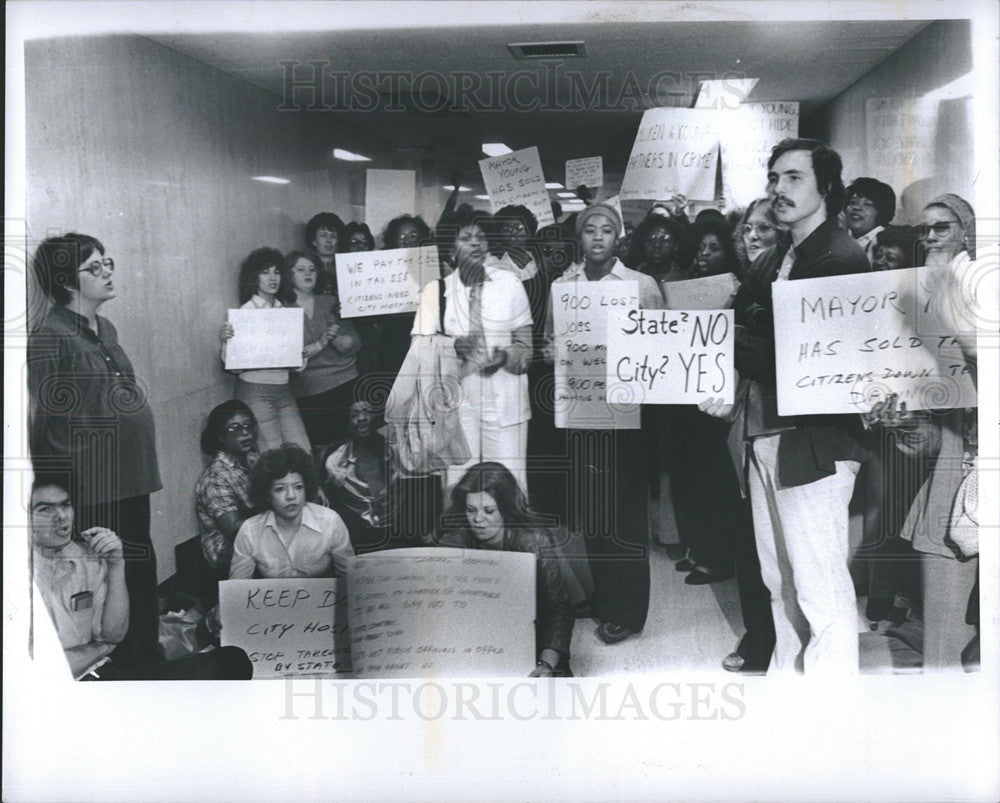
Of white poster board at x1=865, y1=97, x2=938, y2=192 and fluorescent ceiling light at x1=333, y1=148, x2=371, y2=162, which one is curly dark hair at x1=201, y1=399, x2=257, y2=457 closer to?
fluorescent ceiling light at x1=333, y1=148, x2=371, y2=162

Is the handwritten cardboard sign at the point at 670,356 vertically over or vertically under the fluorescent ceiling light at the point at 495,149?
under

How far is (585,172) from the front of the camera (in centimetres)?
329

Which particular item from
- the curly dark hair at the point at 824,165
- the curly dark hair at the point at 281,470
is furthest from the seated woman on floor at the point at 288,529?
the curly dark hair at the point at 824,165

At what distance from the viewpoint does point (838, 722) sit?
11.0 feet

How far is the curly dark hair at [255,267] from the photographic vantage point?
11.0ft

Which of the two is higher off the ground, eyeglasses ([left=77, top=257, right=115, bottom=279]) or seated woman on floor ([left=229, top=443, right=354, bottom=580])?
eyeglasses ([left=77, top=257, right=115, bottom=279])

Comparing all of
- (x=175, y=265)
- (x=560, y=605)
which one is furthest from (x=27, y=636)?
(x=560, y=605)

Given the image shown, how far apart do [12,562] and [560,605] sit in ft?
5.82

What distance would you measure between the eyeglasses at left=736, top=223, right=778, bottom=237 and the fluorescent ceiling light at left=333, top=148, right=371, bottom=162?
1188 millimetres

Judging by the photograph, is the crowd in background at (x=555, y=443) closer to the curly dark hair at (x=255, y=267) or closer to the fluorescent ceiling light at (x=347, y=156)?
the curly dark hair at (x=255, y=267)

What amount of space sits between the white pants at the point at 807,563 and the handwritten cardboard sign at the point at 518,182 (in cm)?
101

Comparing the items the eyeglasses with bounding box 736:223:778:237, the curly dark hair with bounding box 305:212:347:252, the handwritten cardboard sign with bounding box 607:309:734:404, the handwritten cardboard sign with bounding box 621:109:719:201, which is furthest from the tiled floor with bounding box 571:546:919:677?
the curly dark hair with bounding box 305:212:347:252

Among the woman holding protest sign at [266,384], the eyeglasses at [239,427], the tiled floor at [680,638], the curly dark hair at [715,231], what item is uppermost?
the curly dark hair at [715,231]

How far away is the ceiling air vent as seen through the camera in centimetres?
330
